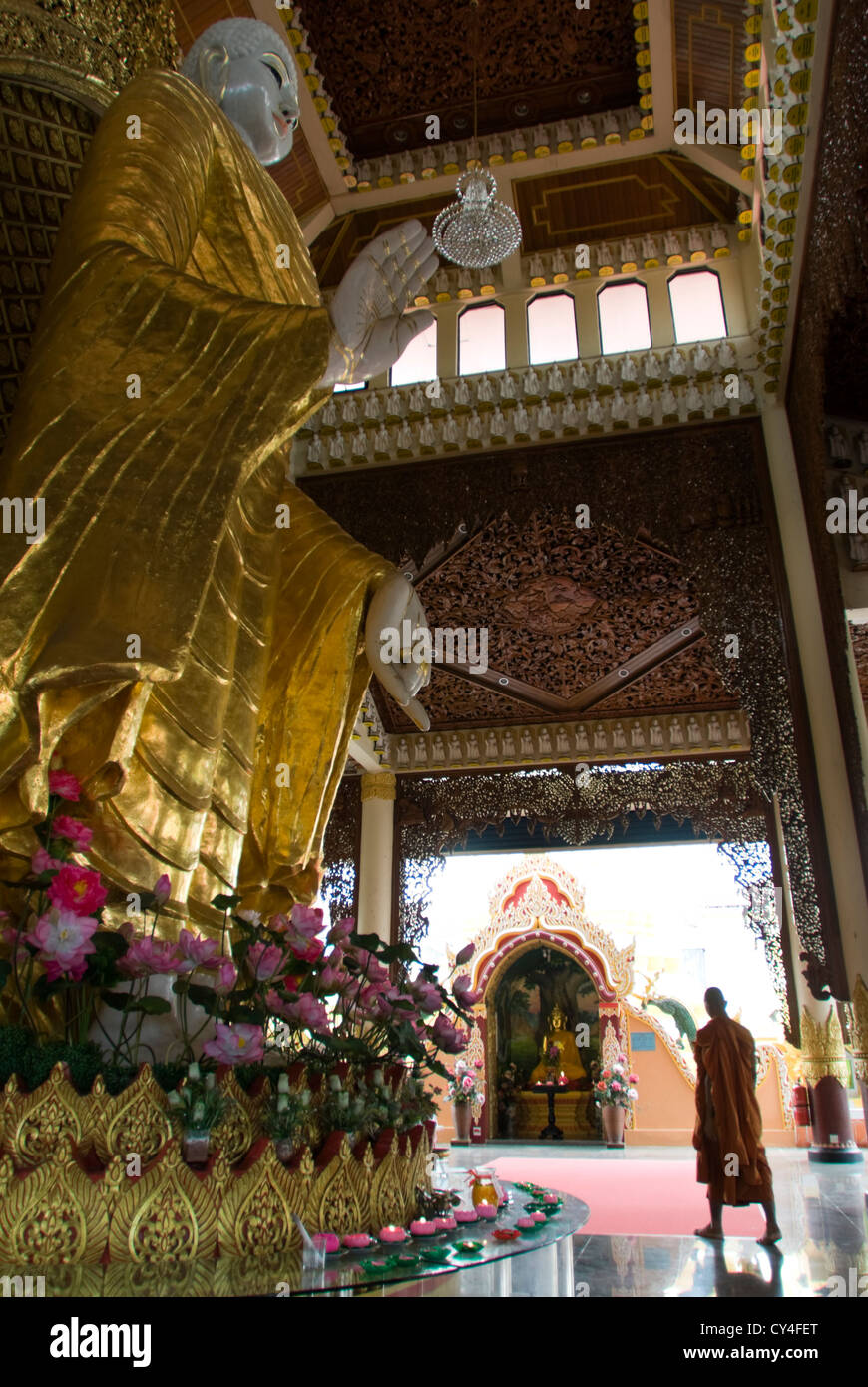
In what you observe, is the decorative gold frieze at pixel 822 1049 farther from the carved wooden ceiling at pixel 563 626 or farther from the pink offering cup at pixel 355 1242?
the pink offering cup at pixel 355 1242

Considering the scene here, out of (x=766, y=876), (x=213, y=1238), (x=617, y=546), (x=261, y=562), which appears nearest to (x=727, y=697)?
(x=766, y=876)

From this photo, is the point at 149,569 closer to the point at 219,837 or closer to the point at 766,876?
the point at 219,837

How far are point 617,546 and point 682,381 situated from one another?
1.15 m

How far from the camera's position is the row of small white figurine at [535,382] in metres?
5.47

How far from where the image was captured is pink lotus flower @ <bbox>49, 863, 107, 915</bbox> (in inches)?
53.3

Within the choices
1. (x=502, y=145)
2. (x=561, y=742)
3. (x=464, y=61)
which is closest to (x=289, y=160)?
(x=464, y=61)

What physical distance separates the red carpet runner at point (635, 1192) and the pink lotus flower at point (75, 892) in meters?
2.39

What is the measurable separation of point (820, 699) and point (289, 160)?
14.3 feet

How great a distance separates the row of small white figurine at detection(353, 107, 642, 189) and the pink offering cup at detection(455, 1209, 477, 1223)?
5.70 m

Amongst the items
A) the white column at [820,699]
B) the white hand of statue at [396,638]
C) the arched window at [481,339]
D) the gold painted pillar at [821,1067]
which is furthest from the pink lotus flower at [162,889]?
the gold painted pillar at [821,1067]

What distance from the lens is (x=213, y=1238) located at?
44.0 inches

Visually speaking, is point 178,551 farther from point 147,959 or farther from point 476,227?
point 476,227

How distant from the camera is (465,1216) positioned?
152cm

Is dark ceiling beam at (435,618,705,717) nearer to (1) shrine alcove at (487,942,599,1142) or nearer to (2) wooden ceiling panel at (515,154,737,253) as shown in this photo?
(2) wooden ceiling panel at (515,154,737,253)
